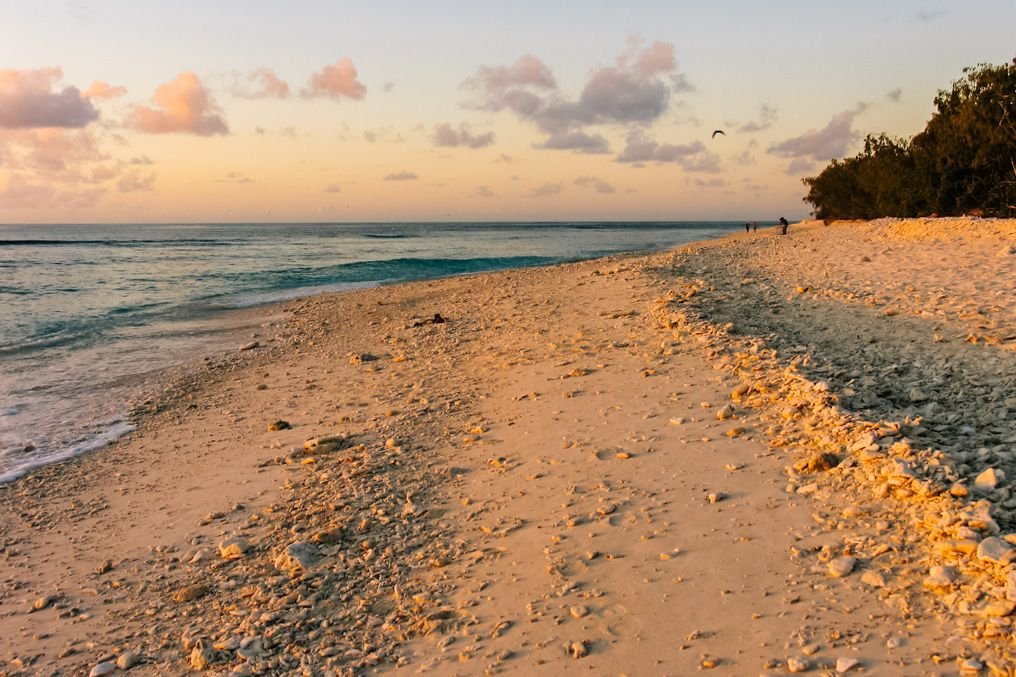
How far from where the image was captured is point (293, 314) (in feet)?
66.1

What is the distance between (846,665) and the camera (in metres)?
3.30

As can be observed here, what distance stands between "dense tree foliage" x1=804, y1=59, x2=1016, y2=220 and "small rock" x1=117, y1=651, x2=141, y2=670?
3280 centimetres

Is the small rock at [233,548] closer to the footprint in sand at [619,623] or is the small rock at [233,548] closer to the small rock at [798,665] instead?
the footprint in sand at [619,623]

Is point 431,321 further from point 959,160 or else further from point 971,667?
point 959,160

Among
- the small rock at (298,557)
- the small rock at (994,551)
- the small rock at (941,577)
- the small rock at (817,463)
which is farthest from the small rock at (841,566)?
the small rock at (298,557)

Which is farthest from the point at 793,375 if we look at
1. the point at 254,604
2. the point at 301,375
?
the point at 301,375

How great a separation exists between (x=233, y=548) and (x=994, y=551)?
5.16m

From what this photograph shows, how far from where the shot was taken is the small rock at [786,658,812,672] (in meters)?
3.35

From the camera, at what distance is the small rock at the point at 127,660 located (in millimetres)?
4281

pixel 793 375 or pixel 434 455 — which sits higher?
pixel 793 375

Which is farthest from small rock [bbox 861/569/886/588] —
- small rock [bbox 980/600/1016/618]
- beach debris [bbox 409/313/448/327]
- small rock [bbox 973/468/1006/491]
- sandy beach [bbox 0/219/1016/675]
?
beach debris [bbox 409/313/448/327]

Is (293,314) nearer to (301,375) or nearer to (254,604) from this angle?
(301,375)

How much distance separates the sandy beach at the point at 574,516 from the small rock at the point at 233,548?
0.06ft

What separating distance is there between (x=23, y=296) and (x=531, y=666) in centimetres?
3092
